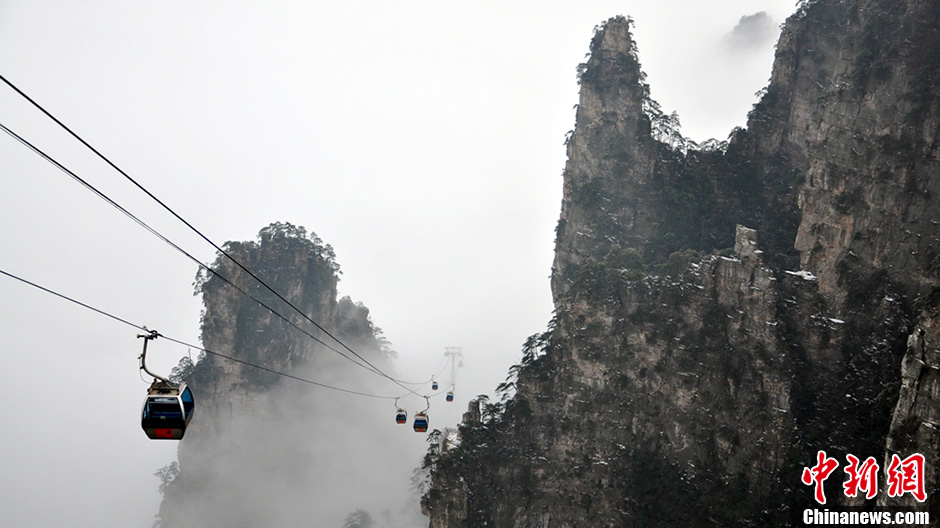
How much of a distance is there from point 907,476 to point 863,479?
6.85 metres

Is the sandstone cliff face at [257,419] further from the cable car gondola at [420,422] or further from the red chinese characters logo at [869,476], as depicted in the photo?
the red chinese characters logo at [869,476]

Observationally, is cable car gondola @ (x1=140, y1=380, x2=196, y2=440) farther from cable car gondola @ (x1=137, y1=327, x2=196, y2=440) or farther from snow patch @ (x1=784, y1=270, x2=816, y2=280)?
snow patch @ (x1=784, y1=270, x2=816, y2=280)

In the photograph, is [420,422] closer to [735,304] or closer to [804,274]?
[735,304]

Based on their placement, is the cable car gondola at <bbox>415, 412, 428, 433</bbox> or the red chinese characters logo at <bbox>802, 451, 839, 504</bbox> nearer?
the red chinese characters logo at <bbox>802, 451, 839, 504</bbox>

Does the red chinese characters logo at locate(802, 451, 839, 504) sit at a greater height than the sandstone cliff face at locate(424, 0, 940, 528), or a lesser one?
lesser

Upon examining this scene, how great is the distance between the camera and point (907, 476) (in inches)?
882

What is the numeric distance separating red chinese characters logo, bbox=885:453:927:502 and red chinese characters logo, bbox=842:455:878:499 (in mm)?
5348

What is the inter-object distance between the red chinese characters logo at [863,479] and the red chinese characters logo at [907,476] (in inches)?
211

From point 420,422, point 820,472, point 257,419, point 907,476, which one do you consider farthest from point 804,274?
point 257,419

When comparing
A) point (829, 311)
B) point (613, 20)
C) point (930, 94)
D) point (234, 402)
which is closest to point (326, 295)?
point (234, 402)

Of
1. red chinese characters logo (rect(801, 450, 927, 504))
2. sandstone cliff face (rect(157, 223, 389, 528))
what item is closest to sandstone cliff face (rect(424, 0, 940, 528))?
red chinese characters logo (rect(801, 450, 927, 504))

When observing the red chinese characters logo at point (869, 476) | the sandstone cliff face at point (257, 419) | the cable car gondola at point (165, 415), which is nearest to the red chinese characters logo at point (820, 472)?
the red chinese characters logo at point (869, 476)

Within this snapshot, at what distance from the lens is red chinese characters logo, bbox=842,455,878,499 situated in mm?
28094

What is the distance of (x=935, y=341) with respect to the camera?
22594 millimetres
